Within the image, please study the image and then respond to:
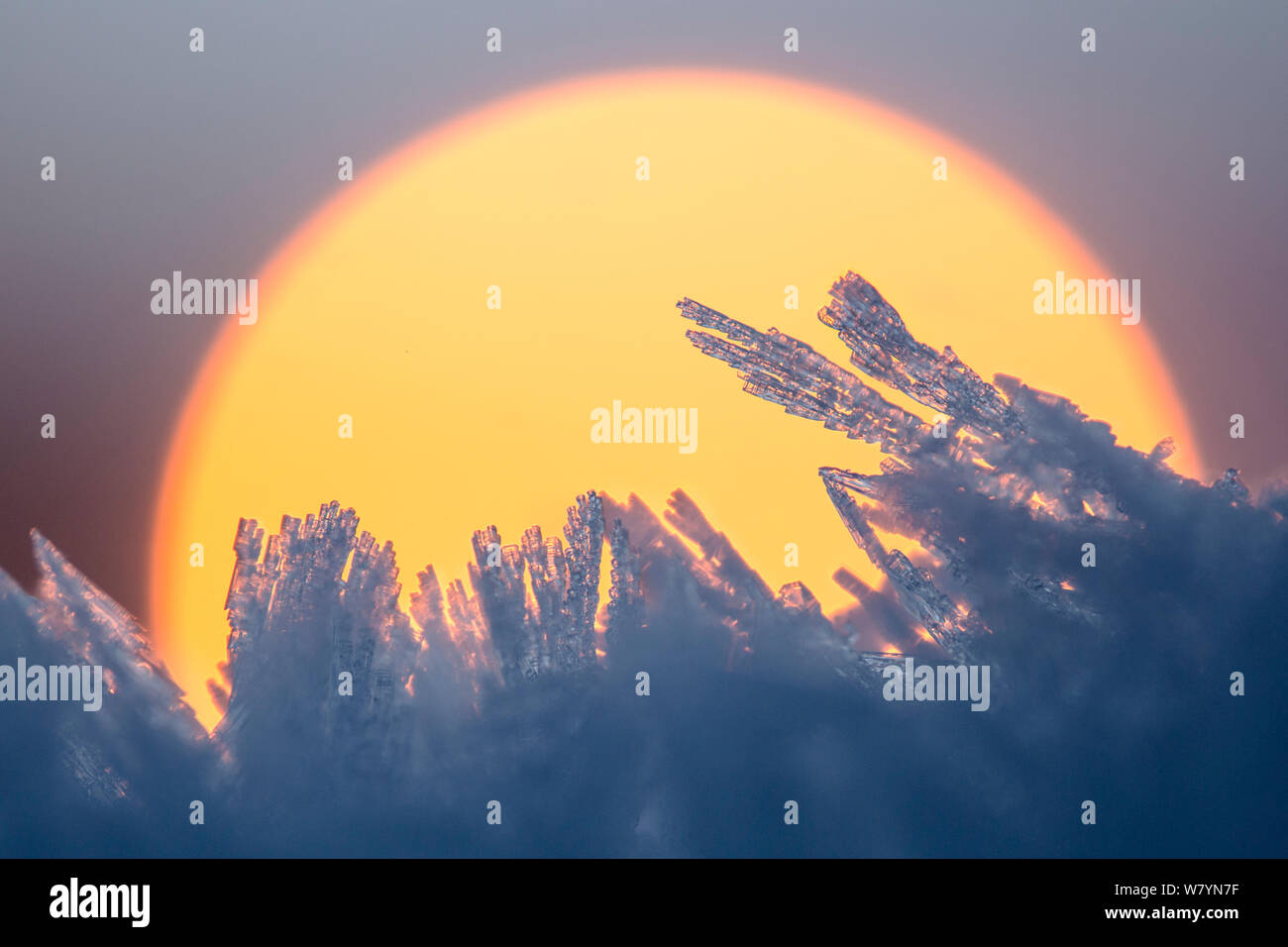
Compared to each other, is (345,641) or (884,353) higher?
(884,353)

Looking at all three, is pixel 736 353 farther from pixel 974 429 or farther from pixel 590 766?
pixel 590 766

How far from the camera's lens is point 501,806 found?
25078 millimetres

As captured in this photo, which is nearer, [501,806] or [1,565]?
[501,806]

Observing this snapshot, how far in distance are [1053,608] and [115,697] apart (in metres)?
21.9

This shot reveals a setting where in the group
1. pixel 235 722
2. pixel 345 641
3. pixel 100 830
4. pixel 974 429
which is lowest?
pixel 100 830

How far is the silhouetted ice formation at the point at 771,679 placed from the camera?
81.3ft

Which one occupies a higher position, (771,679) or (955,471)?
(955,471)

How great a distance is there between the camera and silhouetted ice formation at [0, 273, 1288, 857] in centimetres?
2477

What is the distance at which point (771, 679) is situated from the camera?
2556cm

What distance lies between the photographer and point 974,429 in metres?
25.2

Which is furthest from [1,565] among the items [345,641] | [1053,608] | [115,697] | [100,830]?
[1053,608]

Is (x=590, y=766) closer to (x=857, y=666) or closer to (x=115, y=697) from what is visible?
(x=857, y=666)

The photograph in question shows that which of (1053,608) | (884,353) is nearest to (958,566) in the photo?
(1053,608)

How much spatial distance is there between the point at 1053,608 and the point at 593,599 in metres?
10.5
